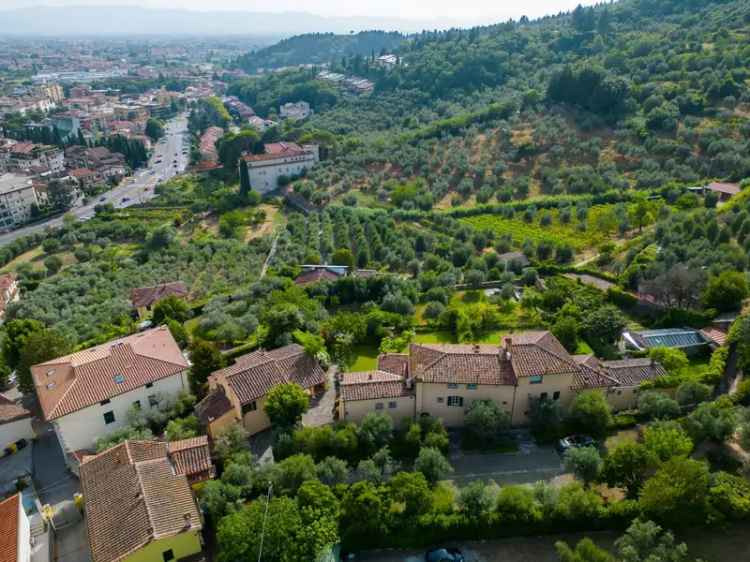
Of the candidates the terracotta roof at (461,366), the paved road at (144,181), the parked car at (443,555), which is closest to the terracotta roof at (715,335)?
the terracotta roof at (461,366)

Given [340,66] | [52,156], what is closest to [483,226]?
[52,156]

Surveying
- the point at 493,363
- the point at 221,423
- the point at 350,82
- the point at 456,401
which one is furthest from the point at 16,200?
the point at 350,82

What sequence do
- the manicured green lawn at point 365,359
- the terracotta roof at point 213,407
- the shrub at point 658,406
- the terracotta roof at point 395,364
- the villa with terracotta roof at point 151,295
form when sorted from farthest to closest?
1. the villa with terracotta roof at point 151,295
2. the manicured green lawn at point 365,359
3. the terracotta roof at point 395,364
4. the terracotta roof at point 213,407
5. the shrub at point 658,406

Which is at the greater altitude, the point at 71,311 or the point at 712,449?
the point at 712,449

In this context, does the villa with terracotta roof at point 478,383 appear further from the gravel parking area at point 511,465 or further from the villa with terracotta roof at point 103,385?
the villa with terracotta roof at point 103,385

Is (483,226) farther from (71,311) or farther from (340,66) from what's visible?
(340,66)

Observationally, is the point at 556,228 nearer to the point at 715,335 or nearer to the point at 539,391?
the point at 715,335
